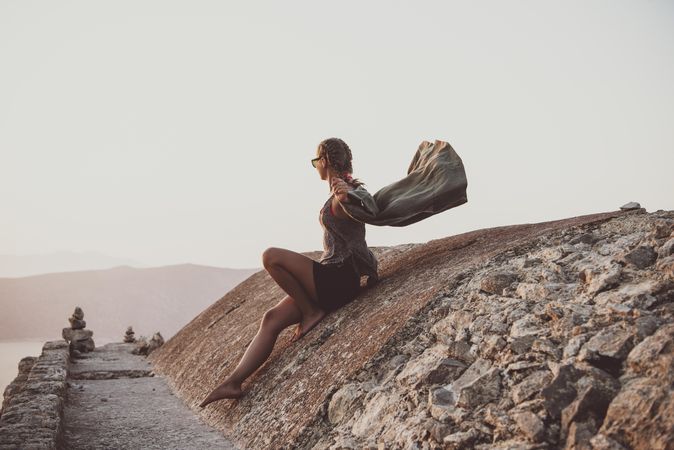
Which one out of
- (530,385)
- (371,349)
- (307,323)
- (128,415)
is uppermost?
(307,323)

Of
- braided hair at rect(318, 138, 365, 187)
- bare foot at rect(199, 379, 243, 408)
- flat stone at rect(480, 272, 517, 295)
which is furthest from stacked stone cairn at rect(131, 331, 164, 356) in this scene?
flat stone at rect(480, 272, 517, 295)

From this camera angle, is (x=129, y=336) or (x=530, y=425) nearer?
(x=530, y=425)

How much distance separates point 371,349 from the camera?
4.27m

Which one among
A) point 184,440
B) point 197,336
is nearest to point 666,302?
point 184,440

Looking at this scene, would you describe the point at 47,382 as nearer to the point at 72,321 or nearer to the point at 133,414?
the point at 133,414

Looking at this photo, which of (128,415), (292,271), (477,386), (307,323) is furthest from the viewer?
(128,415)

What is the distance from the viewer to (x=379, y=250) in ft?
27.5

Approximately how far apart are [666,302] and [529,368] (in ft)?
2.70

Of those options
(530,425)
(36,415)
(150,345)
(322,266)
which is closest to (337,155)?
(322,266)

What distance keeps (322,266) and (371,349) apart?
1.29 metres

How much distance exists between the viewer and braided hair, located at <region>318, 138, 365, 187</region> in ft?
17.6

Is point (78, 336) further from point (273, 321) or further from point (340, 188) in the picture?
point (340, 188)

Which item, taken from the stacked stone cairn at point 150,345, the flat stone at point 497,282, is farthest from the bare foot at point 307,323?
the stacked stone cairn at point 150,345

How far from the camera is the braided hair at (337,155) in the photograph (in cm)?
536
